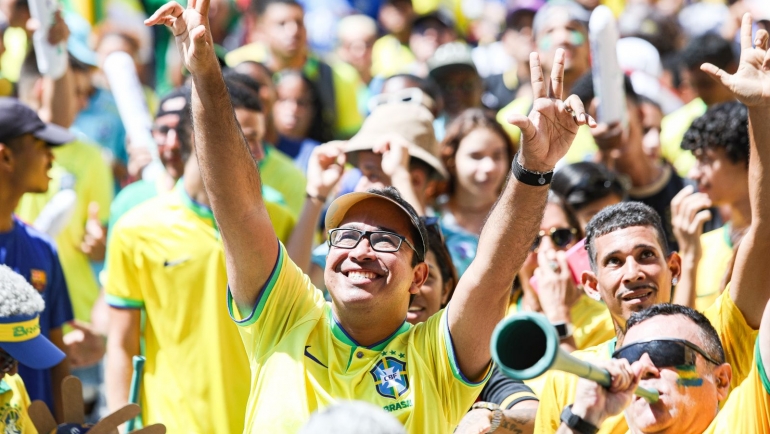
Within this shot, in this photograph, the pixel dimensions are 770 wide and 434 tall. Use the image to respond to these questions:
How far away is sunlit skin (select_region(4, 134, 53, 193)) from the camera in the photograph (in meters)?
5.53

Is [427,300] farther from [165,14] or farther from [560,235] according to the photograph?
[165,14]

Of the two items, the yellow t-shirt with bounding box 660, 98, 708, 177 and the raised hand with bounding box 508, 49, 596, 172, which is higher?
the yellow t-shirt with bounding box 660, 98, 708, 177

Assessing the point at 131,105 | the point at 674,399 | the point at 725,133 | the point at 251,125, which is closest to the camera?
the point at 674,399

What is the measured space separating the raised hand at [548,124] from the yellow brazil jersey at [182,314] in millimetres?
2112

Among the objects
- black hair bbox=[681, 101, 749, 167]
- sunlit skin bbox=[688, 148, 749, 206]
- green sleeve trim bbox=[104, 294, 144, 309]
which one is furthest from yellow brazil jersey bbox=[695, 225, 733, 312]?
green sleeve trim bbox=[104, 294, 144, 309]

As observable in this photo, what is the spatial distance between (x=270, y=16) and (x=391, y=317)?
5083mm

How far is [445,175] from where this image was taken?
20.1ft

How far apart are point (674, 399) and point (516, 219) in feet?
2.36

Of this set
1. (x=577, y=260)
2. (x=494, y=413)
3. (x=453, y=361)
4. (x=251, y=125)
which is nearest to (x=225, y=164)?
(x=453, y=361)

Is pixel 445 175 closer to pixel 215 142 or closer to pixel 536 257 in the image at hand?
pixel 536 257

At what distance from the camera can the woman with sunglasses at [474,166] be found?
6.26 meters

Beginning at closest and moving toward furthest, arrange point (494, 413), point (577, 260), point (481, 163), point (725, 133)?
point (494, 413) → point (577, 260) → point (725, 133) → point (481, 163)

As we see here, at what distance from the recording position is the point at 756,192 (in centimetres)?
404

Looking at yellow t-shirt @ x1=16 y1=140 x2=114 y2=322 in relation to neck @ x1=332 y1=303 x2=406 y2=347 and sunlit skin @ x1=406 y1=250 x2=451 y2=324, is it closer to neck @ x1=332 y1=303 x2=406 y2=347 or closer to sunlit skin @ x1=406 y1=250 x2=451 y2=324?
sunlit skin @ x1=406 y1=250 x2=451 y2=324
